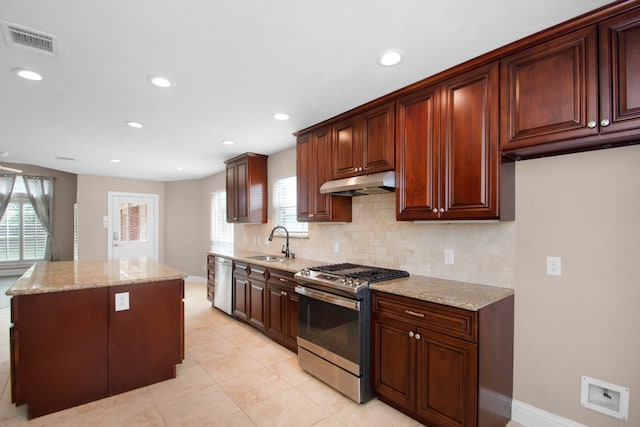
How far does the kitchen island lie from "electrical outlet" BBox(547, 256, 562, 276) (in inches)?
113

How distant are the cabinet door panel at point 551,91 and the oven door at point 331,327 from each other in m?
1.58

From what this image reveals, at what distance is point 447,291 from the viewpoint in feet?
6.84

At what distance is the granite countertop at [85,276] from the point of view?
7.47ft

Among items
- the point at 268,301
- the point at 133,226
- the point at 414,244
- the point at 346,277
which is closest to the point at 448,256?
the point at 414,244

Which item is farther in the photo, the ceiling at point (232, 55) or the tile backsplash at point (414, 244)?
the tile backsplash at point (414, 244)

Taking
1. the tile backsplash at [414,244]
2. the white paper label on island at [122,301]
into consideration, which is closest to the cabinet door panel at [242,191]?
the tile backsplash at [414,244]

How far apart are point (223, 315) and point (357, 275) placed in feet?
9.47

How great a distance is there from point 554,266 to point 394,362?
1237 millimetres

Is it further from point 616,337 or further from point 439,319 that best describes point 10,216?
point 616,337

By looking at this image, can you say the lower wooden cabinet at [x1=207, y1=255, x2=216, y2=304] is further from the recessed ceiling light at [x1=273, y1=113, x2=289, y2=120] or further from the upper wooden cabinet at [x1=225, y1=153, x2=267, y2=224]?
the recessed ceiling light at [x1=273, y1=113, x2=289, y2=120]

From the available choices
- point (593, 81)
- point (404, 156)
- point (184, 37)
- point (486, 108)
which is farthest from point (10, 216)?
point (593, 81)

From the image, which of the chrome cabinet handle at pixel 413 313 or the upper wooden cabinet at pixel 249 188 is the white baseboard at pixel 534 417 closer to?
the chrome cabinet handle at pixel 413 313

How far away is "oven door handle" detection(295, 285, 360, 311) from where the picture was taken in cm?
233

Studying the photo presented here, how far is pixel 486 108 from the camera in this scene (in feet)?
6.56
